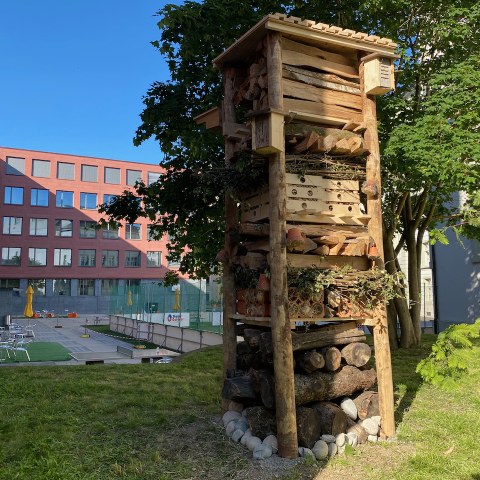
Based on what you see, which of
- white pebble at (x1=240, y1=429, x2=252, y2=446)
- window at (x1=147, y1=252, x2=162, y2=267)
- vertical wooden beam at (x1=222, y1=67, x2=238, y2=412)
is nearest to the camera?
white pebble at (x1=240, y1=429, x2=252, y2=446)

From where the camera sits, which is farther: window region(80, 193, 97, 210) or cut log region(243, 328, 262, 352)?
window region(80, 193, 97, 210)

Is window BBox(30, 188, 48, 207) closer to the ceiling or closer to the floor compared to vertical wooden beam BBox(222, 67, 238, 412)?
closer to the ceiling

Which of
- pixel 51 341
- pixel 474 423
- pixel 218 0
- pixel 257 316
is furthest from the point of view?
pixel 51 341

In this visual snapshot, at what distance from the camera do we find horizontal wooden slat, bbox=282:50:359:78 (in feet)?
21.0

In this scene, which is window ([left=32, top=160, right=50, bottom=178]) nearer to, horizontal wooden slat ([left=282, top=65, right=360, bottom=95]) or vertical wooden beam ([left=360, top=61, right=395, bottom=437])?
horizontal wooden slat ([left=282, top=65, right=360, bottom=95])

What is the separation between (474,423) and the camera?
6.63 meters

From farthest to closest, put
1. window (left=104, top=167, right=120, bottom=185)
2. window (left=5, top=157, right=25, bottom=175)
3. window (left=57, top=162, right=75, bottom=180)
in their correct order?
window (left=104, top=167, right=120, bottom=185) → window (left=57, top=162, right=75, bottom=180) → window (left=5, top=157, right=25, bottom=175)

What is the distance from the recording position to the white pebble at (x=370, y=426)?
6203mm

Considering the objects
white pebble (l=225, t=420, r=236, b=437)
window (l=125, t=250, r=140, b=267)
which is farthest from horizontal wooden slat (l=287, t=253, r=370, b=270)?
window (l=125, t=250, r=140, b=267)

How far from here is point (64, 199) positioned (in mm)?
58312

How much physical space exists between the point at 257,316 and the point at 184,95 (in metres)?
8.29

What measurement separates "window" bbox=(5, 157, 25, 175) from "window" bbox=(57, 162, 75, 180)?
13.4ft

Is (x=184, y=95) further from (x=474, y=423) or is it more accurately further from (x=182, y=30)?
(x=474, y=423)

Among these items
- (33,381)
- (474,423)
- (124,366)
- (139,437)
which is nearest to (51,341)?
(124,366)
